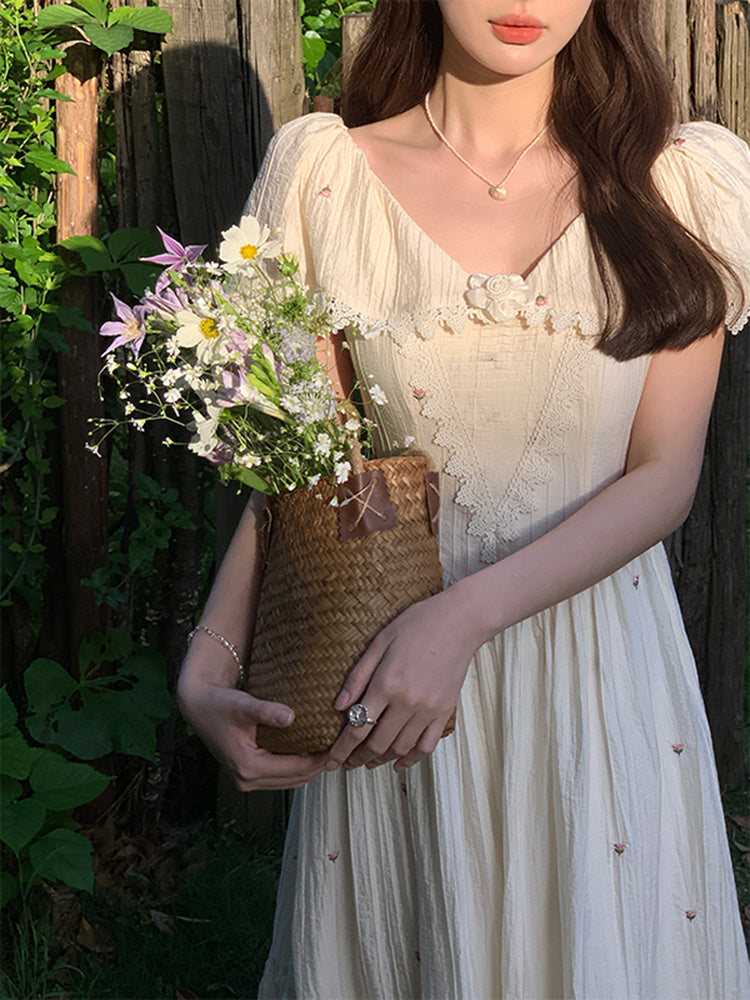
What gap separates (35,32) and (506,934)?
7.85 feet

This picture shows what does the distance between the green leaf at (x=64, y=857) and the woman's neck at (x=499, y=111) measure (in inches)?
72.5

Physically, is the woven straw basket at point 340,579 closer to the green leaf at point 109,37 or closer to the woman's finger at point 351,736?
the woman's finger at point 351,736

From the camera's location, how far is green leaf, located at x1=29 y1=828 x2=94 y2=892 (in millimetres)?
2576

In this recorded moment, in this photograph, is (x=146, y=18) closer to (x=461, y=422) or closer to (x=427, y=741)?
(x=461, y=422)

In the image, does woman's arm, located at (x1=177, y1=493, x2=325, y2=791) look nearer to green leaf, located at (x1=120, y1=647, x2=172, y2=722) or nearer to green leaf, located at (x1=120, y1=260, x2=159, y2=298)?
green leaf, located at (x1=120, y1=260, x2=159, y2=298)

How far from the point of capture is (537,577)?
1409mm

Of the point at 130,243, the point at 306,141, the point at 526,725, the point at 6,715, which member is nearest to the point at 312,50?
the point at 130,243

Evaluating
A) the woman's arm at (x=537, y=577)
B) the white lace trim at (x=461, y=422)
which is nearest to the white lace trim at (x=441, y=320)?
the white lace trim at (x=461, y=422)

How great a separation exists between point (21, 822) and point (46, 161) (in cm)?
164

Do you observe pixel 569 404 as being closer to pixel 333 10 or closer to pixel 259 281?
pixel 259 281

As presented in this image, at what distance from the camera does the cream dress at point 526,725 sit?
1.48 meters

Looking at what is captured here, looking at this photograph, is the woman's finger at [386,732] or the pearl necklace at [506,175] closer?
the woman's finger at [386,732]

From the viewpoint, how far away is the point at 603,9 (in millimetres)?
1674

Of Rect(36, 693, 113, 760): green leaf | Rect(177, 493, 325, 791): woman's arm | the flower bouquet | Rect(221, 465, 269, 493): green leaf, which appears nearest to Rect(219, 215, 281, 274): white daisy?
the flower bouquet
